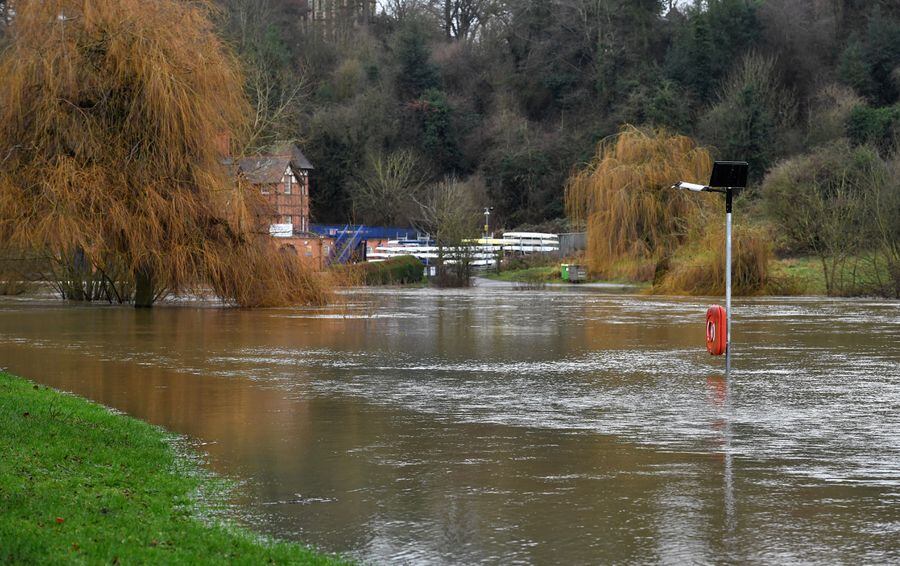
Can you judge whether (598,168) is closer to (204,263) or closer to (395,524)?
(204,263)

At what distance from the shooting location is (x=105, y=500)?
8484 millimetres

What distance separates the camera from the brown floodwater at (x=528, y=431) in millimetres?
8234

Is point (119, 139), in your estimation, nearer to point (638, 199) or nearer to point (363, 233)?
point (638, 199)

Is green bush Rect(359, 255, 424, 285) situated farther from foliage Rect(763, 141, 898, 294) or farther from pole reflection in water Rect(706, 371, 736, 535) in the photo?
pole reflection in water Rect(706, 371, 736, 535)

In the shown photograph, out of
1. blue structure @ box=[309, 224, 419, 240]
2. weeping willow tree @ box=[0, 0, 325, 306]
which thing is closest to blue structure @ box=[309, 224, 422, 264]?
blue structure @ box=[309, 224, 419, 240]

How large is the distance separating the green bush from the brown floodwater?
31680 mm

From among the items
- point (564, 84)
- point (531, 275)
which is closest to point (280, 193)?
point (531, 275)

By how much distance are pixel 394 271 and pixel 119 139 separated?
2971cm

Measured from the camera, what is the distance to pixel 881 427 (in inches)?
506

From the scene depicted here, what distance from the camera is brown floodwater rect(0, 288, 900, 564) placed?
823 centimetres

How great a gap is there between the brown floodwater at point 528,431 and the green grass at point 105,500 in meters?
0.47

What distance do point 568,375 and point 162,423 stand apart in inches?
275

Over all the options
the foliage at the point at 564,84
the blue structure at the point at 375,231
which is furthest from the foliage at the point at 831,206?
the blue structure at the point at 375,231

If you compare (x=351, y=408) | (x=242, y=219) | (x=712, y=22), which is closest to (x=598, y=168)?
(x=242, y=219)
